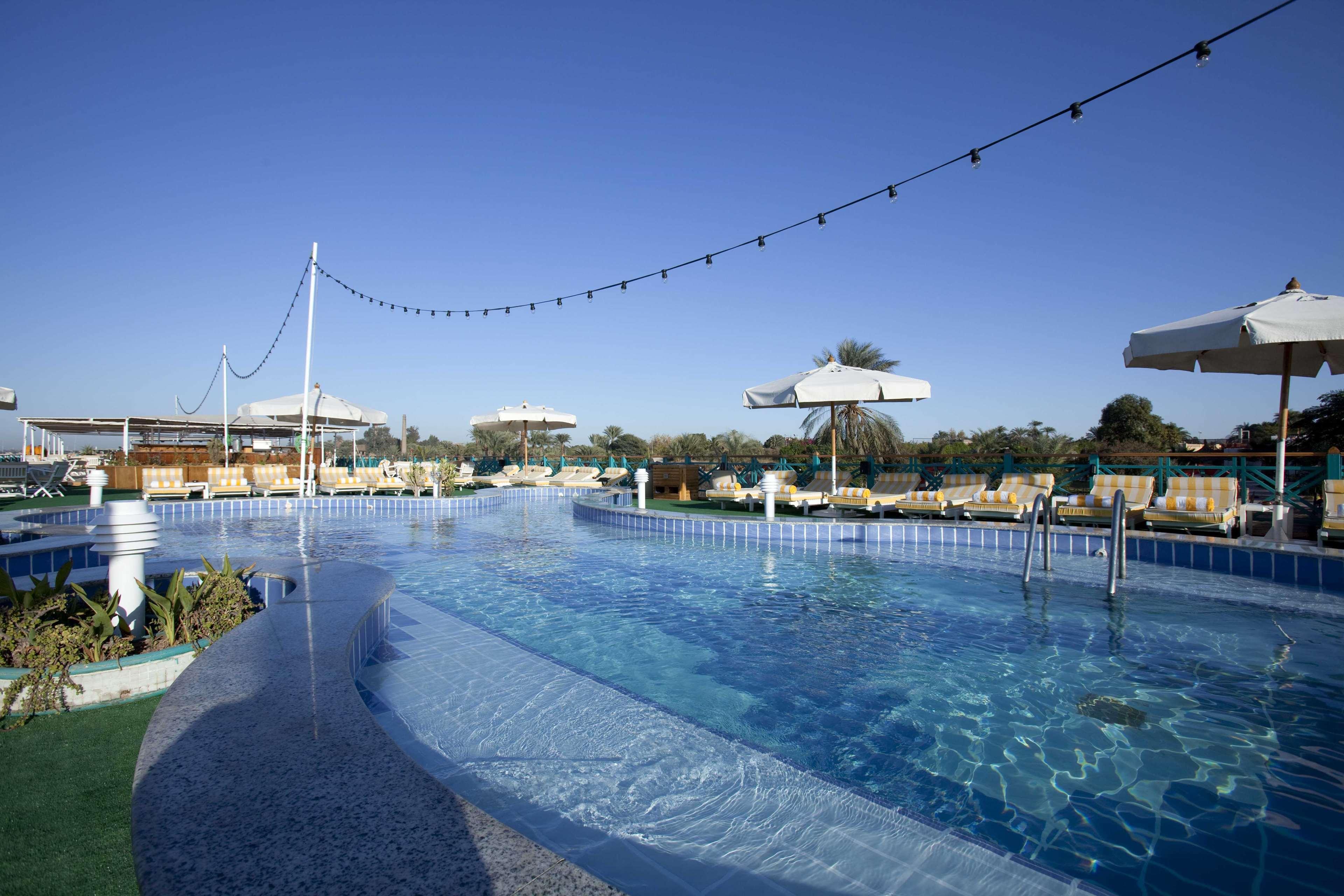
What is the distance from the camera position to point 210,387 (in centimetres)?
1827

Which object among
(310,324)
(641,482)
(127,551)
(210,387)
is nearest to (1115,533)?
(127,551)

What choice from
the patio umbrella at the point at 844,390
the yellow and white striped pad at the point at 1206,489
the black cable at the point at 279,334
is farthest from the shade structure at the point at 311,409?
the yellow and white striped pad at the point at 1206,489

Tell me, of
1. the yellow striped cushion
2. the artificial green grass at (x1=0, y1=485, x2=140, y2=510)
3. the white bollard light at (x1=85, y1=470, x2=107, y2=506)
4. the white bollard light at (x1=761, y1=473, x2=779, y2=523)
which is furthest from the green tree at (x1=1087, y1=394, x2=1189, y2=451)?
the artificial green grass at (x1=0, y1=485, x2=140, y2=510)

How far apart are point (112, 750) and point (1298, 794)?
424 centimetres

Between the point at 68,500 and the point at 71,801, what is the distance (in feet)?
49.4

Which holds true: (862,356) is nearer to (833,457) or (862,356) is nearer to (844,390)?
(833,457)

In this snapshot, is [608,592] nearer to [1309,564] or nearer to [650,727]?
[650,727]

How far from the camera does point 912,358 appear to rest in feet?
78.2

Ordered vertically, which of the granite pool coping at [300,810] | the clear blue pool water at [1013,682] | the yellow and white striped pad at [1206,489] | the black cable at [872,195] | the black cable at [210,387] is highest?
the black cable at [872,195]

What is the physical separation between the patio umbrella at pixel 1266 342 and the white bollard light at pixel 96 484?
14422mm

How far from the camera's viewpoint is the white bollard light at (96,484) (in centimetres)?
978

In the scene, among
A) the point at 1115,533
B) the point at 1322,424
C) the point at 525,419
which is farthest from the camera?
the point at 525,419

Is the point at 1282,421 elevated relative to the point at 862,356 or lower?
lower

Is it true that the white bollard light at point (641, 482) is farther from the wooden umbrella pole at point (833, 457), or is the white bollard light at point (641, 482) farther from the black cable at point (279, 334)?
the black cable at point (279, 334)
